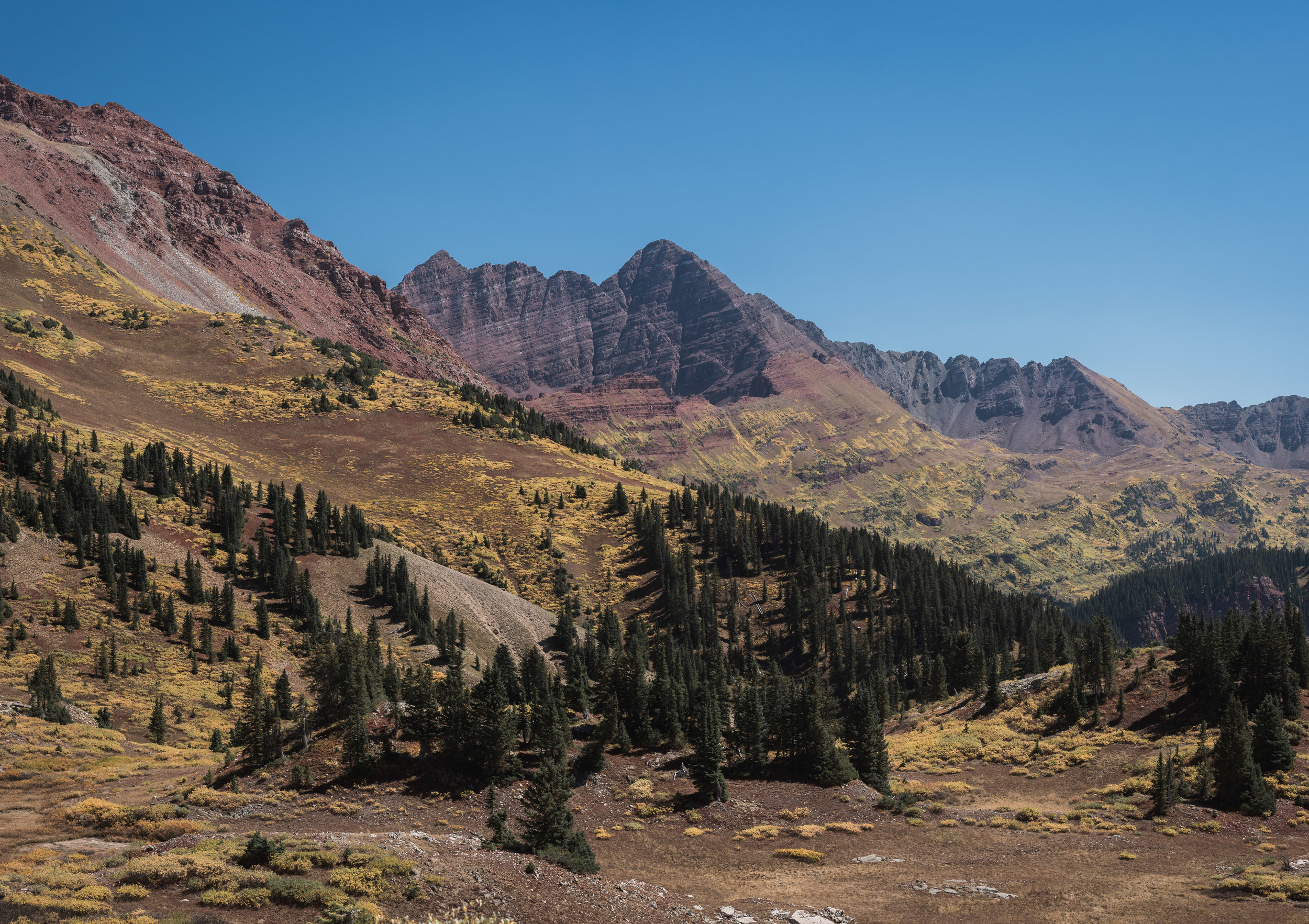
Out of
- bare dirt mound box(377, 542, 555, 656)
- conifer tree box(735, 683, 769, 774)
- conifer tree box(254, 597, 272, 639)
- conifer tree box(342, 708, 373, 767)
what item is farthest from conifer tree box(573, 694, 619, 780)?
conifer tree box(254, 597, 272, 639)

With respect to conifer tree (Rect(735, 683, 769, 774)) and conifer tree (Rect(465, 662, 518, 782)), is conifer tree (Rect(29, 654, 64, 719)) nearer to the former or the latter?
A: conifer tree (Rect(465, 662, 518, 782))

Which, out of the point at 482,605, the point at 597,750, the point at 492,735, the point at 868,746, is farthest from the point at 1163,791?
the point at 482,605

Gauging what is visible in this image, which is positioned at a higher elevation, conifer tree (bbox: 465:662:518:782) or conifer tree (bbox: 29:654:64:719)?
conifer tree (bbox: 29:654:64:719)

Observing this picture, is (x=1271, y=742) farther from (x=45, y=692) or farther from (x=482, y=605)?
(x=45, y=692)

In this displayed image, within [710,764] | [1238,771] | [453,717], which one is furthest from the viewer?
[710,764]

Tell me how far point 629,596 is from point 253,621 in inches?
3071

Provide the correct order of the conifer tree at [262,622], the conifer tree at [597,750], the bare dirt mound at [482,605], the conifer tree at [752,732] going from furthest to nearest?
the bare dirt mound at [482,605], the conifer tree at [262,622], the conifer tree at [752,732], the conifer tree at [597,750]

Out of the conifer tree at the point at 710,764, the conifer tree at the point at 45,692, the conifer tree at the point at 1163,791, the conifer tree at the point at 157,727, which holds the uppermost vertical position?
the conifer tree at the point at 45,692

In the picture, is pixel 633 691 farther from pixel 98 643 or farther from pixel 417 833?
pixel 98 643

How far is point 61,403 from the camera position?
182m

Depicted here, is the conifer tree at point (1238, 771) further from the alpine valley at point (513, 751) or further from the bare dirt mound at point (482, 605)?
the bare dirt mound at point (482, 605)

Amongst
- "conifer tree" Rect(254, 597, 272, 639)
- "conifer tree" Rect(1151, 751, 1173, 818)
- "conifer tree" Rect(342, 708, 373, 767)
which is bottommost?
"conifer tree" Rect(1151, 751, 1173, 818)

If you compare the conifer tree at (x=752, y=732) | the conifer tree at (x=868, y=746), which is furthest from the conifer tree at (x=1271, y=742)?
the conifer tree at (x=752, y=732)

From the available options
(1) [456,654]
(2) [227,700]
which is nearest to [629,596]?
(1) [456,654]
